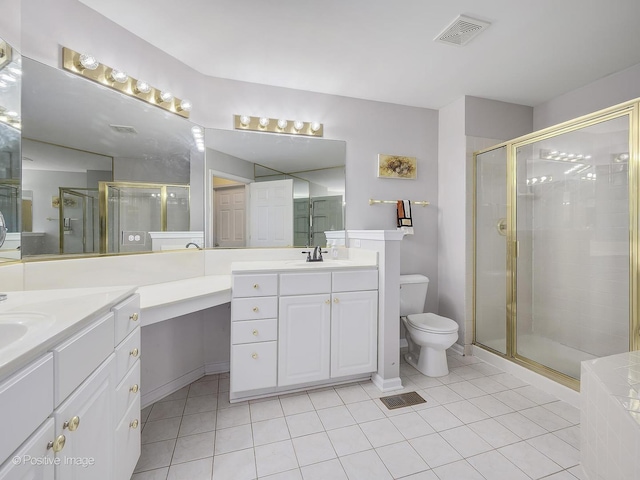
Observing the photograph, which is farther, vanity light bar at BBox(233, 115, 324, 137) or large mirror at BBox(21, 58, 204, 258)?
vanity light bar at BBox(233, 115, 324, 137)

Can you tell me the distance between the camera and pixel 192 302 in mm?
1622

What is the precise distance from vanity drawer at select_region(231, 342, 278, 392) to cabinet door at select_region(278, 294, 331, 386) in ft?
0.17

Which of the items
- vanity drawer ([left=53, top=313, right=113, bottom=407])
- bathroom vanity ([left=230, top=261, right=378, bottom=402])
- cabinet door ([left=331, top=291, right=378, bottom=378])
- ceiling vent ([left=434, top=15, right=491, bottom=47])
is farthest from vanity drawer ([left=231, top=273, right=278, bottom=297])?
ceiling vent ([left=434, top=15, right=491, bottom=47])

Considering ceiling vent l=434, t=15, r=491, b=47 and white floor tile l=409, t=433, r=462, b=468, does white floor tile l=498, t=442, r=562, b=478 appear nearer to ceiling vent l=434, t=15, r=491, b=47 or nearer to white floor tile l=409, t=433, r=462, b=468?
white floor tile l=409, t=433, r=462, b=468

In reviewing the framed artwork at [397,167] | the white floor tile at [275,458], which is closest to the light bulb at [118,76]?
the framed artwork at [397,167]

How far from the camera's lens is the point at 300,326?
1.95 m

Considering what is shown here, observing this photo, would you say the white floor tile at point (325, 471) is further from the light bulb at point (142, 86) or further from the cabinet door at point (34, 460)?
the light bulb at point (142, 86)

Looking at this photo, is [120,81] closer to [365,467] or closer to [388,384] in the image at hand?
[365,467]

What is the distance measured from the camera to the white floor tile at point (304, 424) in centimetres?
163

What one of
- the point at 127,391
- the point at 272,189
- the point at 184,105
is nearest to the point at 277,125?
the point at 272,189

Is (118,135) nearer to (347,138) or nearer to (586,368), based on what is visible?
(347,138)

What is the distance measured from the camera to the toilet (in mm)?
2189

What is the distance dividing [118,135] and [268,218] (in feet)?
3.71

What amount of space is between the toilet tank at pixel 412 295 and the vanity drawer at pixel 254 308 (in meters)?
1.20
